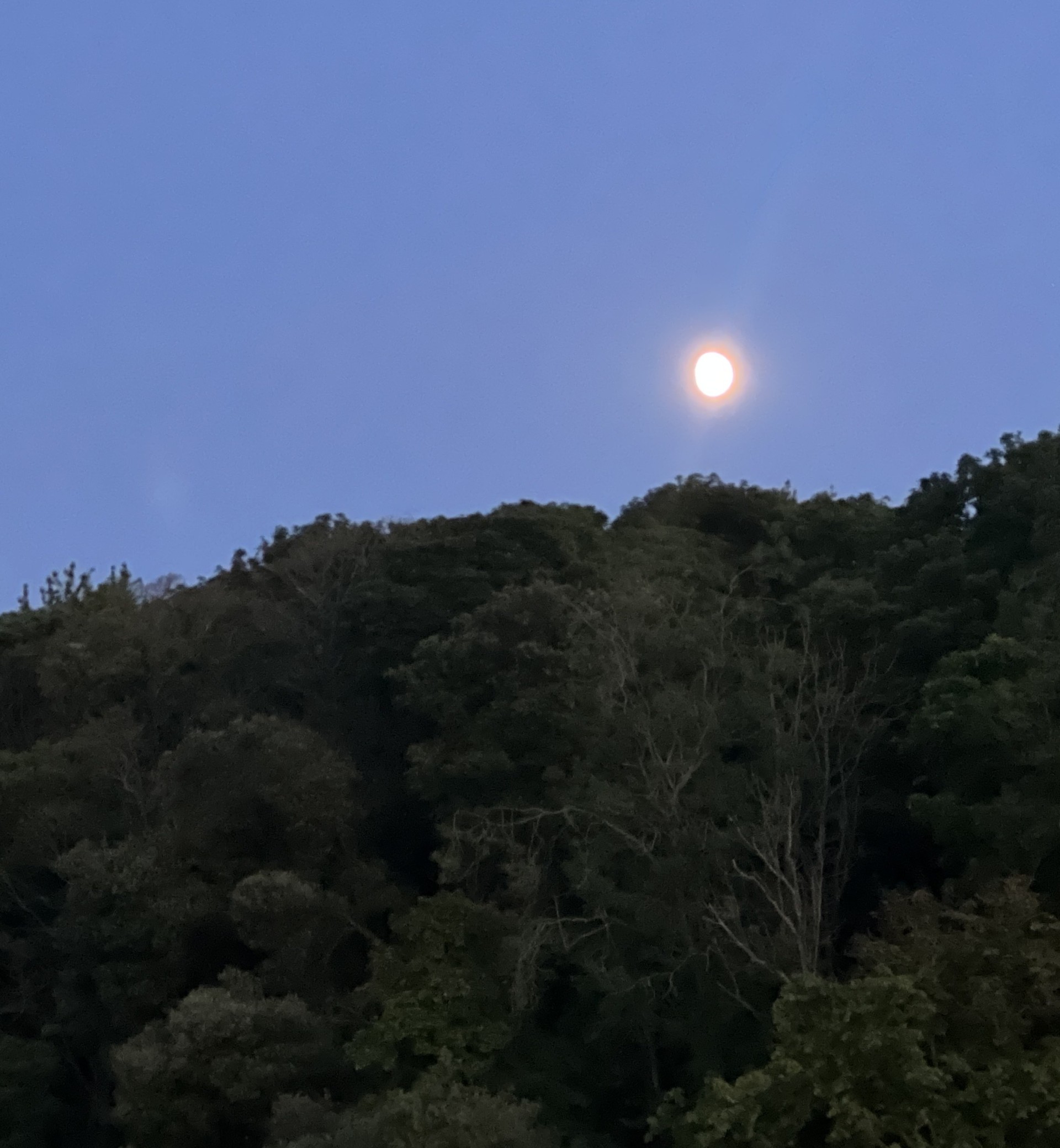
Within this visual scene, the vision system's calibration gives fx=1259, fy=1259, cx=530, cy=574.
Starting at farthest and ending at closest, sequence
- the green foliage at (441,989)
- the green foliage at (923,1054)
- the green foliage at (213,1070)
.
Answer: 1. the green foliage at (213,1070)
2. the green foliage at (441,989)
3. the green foliage at (923,1054)

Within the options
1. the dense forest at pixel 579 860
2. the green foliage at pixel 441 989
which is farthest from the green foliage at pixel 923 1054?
the green foliage at pixel 441 989

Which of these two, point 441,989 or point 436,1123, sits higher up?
point 441,989

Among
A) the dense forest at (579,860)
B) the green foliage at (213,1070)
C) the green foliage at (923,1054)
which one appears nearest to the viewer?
the green foliage at (923,1054)

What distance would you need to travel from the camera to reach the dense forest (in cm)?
1142

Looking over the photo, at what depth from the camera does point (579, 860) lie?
15.0 m

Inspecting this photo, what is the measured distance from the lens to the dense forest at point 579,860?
11422mm

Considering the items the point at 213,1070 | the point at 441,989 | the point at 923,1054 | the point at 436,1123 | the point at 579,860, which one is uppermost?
the point at 579,860

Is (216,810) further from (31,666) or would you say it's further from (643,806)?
(31,666)

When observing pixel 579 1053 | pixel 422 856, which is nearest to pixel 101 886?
pixel 422 856

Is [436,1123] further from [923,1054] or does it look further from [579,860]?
[923,1054]

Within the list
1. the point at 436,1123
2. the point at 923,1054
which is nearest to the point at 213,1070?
the point at 436,1123

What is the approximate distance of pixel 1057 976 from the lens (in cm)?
1100

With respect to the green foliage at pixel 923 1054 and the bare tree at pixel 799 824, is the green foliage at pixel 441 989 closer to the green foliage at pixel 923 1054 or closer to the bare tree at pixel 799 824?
the bare tree at pixel 799 824

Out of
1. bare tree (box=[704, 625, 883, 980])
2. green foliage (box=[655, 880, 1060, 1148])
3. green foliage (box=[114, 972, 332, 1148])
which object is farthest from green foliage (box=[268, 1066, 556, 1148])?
bare tree (box=[704, 625, 883, 980])
